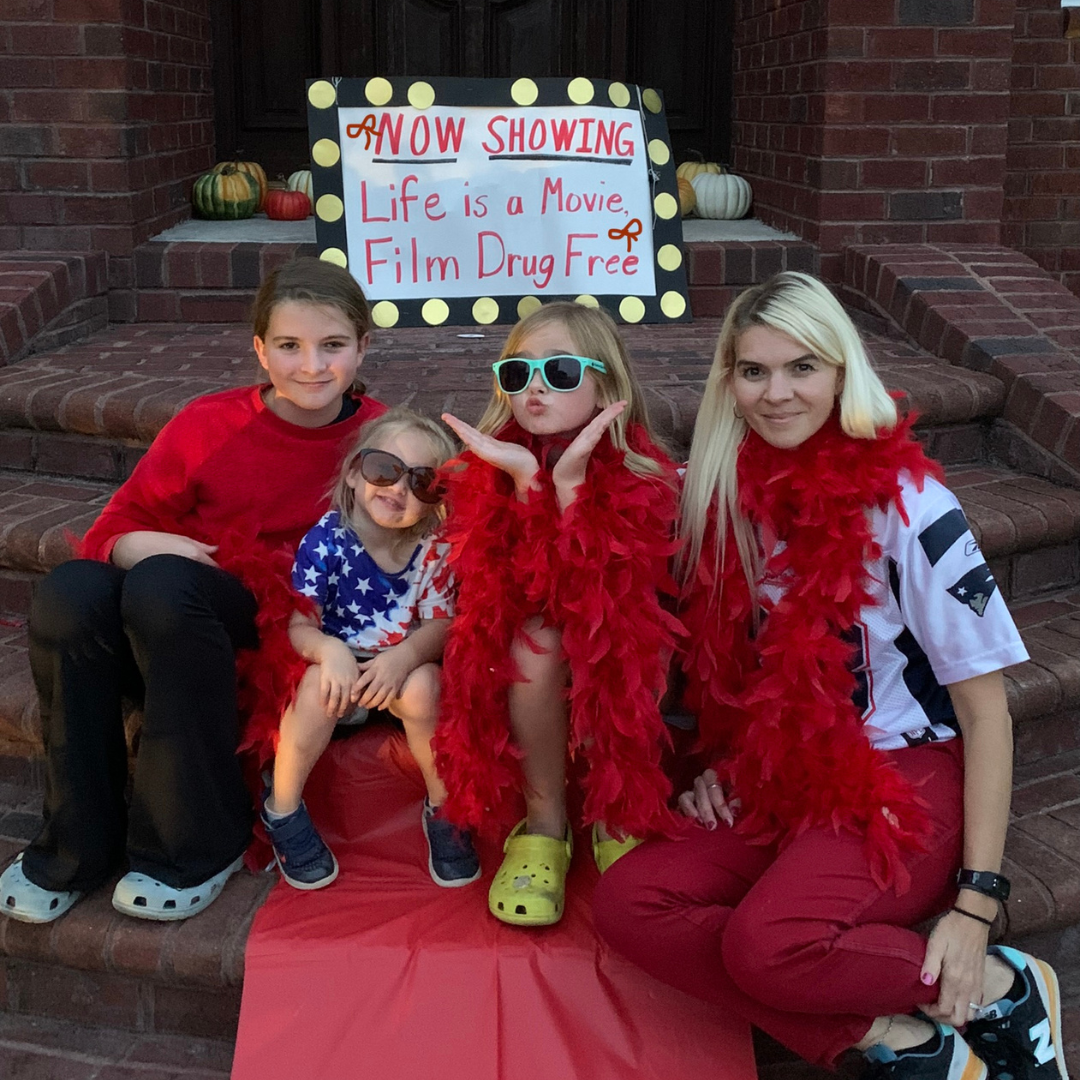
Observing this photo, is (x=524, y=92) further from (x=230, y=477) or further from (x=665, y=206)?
(x=230, y=477)

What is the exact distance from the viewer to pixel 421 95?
12.5ft

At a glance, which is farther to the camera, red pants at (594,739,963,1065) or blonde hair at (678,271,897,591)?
blonde hair at (678,271,897,591)

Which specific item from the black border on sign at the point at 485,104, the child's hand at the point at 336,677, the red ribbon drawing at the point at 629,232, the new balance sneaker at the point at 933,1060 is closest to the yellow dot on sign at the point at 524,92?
the black border on sign at the point at 485,104

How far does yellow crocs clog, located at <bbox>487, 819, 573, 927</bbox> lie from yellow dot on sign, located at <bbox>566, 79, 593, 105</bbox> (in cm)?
254

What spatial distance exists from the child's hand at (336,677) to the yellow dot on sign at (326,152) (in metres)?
2.15

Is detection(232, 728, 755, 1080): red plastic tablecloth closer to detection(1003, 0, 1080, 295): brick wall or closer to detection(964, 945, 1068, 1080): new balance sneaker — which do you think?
detection(964, 945, 1068, 1080): new balance sneaker

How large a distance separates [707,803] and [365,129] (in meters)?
2.57

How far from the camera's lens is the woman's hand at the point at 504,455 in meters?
1.93

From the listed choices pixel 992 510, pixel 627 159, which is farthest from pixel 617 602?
pixel 627 159

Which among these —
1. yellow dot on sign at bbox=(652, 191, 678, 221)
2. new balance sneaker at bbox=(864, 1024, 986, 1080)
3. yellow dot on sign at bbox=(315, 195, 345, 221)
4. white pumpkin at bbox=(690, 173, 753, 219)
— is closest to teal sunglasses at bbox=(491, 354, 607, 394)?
new balance sneaker at bbox=(864, 1024, 986, 1080)

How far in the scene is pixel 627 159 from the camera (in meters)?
3.88

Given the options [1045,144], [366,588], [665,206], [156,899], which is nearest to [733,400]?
[366,588]

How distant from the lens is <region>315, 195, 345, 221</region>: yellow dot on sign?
3689 millimetres

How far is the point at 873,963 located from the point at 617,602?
618 millimetres
